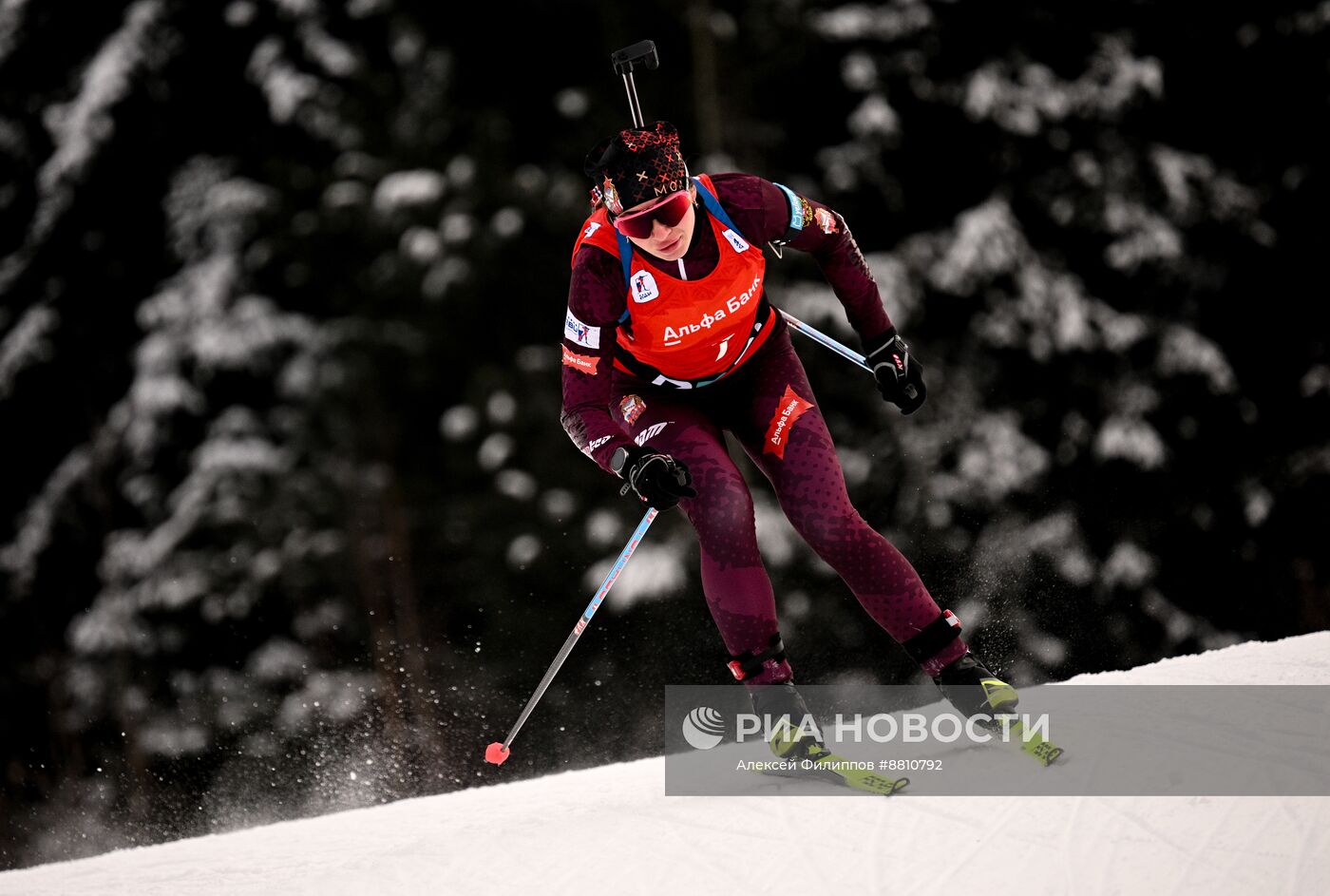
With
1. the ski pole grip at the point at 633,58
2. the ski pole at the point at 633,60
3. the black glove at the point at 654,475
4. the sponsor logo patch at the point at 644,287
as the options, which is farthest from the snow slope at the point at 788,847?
the ski pole grip at the point at 633,58

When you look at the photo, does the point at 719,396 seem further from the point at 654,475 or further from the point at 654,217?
the point at 654,217

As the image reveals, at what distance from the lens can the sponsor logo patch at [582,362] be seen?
311 centimetres

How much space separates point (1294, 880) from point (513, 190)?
7251 mm

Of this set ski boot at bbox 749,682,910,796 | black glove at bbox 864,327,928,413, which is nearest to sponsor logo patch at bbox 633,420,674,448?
black glove at bbox 864,327,928,413

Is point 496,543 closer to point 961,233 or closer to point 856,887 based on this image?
point 961,233

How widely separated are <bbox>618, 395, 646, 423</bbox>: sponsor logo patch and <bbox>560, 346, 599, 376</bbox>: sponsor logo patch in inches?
9.5

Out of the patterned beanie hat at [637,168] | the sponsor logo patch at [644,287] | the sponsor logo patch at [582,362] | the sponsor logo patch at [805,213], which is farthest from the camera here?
the sponsor logo patch at [805,213]

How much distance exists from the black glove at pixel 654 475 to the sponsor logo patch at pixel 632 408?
0.32 metres

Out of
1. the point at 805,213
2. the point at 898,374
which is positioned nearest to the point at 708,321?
the point at 805,213

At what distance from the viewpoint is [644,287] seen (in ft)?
9.89

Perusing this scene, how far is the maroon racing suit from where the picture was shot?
3.05m

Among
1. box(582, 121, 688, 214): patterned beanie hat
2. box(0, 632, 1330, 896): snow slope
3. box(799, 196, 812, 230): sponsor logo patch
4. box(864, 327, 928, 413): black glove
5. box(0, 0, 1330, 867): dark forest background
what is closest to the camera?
box(0, 632, 1330, 896): snow slope

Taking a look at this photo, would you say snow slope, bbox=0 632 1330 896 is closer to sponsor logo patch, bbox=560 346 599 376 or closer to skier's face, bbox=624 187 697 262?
sponsor logo patch, bbox=560 346 599 376

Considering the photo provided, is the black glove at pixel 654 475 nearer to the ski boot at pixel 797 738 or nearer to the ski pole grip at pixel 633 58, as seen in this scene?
the ski boot at pixel 797 738
